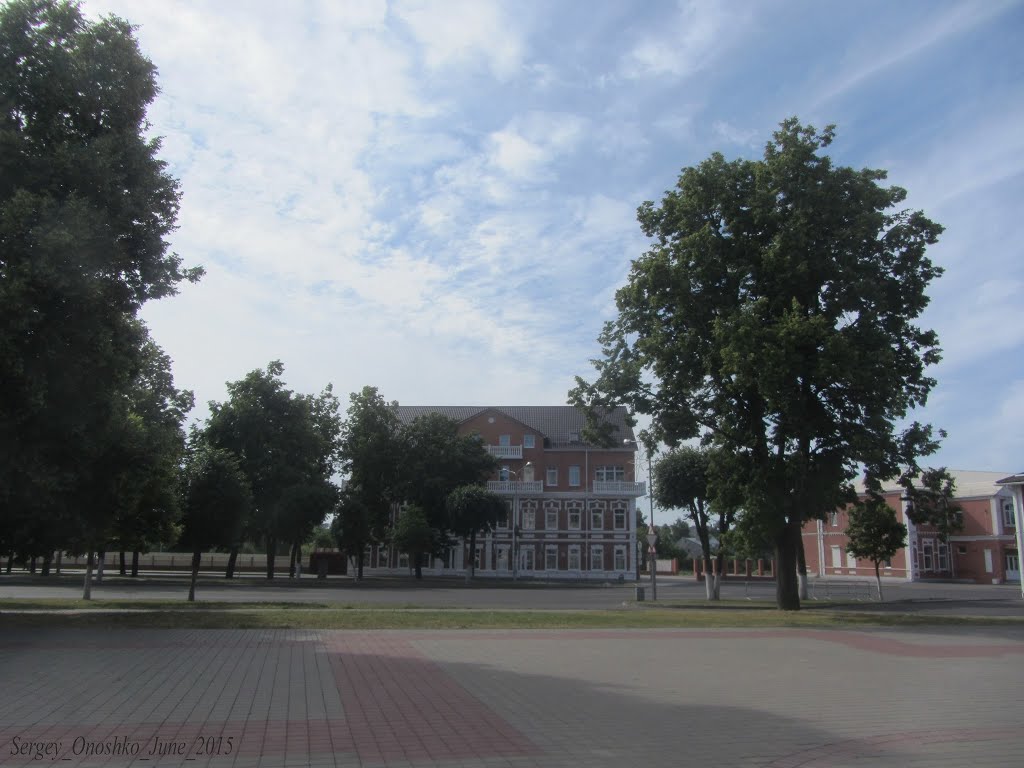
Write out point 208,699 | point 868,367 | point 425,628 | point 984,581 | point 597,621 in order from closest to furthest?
1. point 208,699
2. point 425,628
3. point 597,621
4. point 868,367
5. point 984,581

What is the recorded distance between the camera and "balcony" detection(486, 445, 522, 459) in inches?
2569

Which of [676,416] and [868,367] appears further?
[676,416]

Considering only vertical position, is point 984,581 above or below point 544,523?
below

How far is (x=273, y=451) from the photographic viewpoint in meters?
51.9

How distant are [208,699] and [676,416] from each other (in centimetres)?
1836

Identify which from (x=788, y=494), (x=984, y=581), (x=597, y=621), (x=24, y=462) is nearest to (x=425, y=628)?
(x=597, y=621)

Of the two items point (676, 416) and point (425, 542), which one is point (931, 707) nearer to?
point (676, 416)

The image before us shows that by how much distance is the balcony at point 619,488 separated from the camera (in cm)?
6156

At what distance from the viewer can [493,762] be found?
247 inches

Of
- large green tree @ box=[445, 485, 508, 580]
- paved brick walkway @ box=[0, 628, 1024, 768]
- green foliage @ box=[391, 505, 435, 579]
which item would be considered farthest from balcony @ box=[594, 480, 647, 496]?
Result: paved brick walkway @ box=[0, 628, 1024, 768]

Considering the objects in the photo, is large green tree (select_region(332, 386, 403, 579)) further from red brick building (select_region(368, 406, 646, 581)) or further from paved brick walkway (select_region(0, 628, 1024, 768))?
paved brick walkway (select_region(0, 628, 1024, 768))

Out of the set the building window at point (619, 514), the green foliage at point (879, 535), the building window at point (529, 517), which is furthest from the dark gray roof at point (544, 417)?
the green foliage at point (879, 535)

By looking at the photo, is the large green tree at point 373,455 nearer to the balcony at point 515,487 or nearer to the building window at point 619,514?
the balcony at point 515,487

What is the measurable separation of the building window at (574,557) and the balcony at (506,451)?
906 cm
